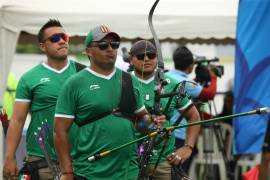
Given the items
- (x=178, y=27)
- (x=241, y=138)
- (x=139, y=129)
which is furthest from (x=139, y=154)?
(x=178, y=27)

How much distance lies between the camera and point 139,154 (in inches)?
316

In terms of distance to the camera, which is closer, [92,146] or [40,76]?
[92,146]

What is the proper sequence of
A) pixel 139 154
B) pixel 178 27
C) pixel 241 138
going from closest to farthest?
pixel 139 154 < pixel 241 138 < pixel 178 27

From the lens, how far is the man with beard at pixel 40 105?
8.08 metres

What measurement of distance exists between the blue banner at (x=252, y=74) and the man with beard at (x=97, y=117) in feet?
13.7

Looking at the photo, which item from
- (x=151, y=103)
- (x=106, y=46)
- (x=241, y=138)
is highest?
(x=106, y=46)

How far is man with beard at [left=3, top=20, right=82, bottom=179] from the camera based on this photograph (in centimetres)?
808

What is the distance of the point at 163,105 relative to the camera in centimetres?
828

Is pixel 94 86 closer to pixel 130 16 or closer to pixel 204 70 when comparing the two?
pixel 130 16

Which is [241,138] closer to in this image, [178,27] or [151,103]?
[178,27]

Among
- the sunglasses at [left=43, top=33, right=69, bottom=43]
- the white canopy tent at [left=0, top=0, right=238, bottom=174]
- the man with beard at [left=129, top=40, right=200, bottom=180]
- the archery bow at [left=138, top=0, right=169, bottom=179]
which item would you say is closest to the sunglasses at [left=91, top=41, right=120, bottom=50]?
the archery bow at [left=138, top=0, right=169, bottom=179]

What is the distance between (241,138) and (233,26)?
1.83 meters

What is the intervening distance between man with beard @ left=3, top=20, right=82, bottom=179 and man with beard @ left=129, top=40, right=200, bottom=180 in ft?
2.31

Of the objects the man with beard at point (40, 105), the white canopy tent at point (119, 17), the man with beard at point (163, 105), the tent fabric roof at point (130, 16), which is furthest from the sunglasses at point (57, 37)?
the tent fabric roof at point (130, 16)
